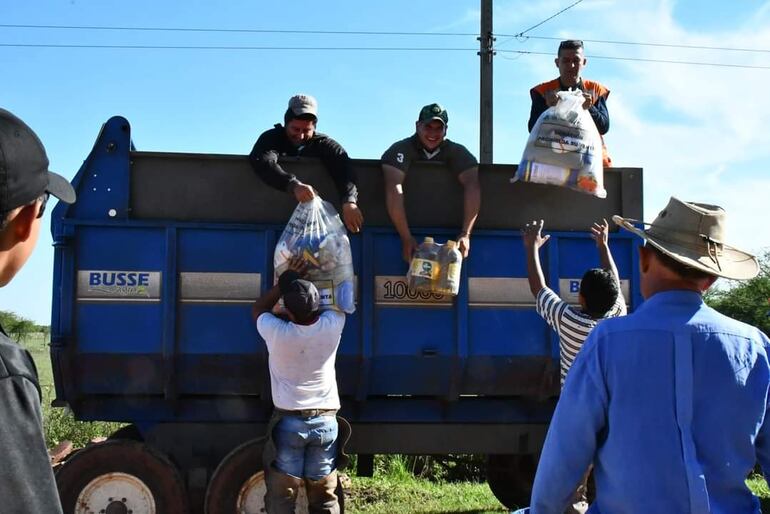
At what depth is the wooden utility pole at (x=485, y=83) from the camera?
36.9 feet

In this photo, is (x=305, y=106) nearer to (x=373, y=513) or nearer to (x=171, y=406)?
(x=171, y=406)

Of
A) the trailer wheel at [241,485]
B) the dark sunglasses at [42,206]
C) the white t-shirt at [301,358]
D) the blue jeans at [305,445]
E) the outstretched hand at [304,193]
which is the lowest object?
the trailer wheel at [241,485]

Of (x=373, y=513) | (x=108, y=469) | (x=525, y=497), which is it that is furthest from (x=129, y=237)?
(x=525, y=497)

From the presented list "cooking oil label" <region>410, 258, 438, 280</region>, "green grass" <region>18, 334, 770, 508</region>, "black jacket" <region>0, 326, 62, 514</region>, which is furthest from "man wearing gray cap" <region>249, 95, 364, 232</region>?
"black jacket" <region>0, 326, 62, 514</region>

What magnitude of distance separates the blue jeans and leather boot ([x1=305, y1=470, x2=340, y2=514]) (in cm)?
4

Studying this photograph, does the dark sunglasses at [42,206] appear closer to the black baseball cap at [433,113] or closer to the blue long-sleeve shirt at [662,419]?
the blue long-sleeve shirt at [662,419]

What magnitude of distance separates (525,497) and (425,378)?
1926mm

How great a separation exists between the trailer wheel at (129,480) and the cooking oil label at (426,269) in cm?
202

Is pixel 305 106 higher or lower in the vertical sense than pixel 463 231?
higher

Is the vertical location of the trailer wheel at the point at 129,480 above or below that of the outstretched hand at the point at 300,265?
below

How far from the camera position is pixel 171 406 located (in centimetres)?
549

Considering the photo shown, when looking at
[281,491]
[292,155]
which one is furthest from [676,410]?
[292,155]

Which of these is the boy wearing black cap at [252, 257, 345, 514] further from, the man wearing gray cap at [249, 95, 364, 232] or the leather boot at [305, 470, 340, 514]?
the man wearing gray cap at [249, 95, 364, 232]

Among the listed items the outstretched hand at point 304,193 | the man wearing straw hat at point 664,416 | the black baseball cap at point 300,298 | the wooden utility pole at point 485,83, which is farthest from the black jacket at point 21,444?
the wooden utility pole at point 485,83
